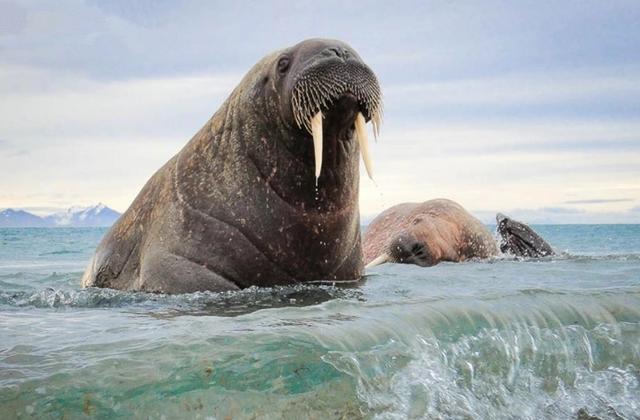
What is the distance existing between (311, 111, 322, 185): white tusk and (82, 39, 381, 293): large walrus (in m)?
0.08

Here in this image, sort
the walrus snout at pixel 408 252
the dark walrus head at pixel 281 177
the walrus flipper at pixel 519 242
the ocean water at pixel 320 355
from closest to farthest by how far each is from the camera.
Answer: the ocean water at pixel 320 355 → the dark walrus head at pixel 281 177 → the walrus snout at pixel 408 252 → the walrus flipper at pixel 519 242

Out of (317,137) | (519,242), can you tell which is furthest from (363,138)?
(519,242)

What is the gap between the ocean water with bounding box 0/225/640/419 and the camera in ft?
12.6

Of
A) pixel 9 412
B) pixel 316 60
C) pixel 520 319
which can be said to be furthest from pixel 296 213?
pixel 9 412

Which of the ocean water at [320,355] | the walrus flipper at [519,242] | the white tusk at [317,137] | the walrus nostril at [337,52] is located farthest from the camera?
the walrus flipper at [519,242]

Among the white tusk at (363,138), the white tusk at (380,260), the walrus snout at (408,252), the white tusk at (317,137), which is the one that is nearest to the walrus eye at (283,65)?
the white tusk at (317,137)

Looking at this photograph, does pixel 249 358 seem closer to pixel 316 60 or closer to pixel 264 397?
pixel 264 397

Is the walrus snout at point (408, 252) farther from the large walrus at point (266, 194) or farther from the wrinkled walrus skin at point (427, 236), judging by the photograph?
the large walrus at point (266, 194)

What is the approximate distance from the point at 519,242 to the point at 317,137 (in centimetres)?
680

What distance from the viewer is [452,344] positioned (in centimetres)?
507

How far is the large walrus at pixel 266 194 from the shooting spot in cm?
682

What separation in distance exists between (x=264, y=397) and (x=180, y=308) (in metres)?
2.24

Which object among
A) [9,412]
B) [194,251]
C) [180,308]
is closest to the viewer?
[9,412]

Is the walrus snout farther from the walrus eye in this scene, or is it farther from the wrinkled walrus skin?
the walrus eye
